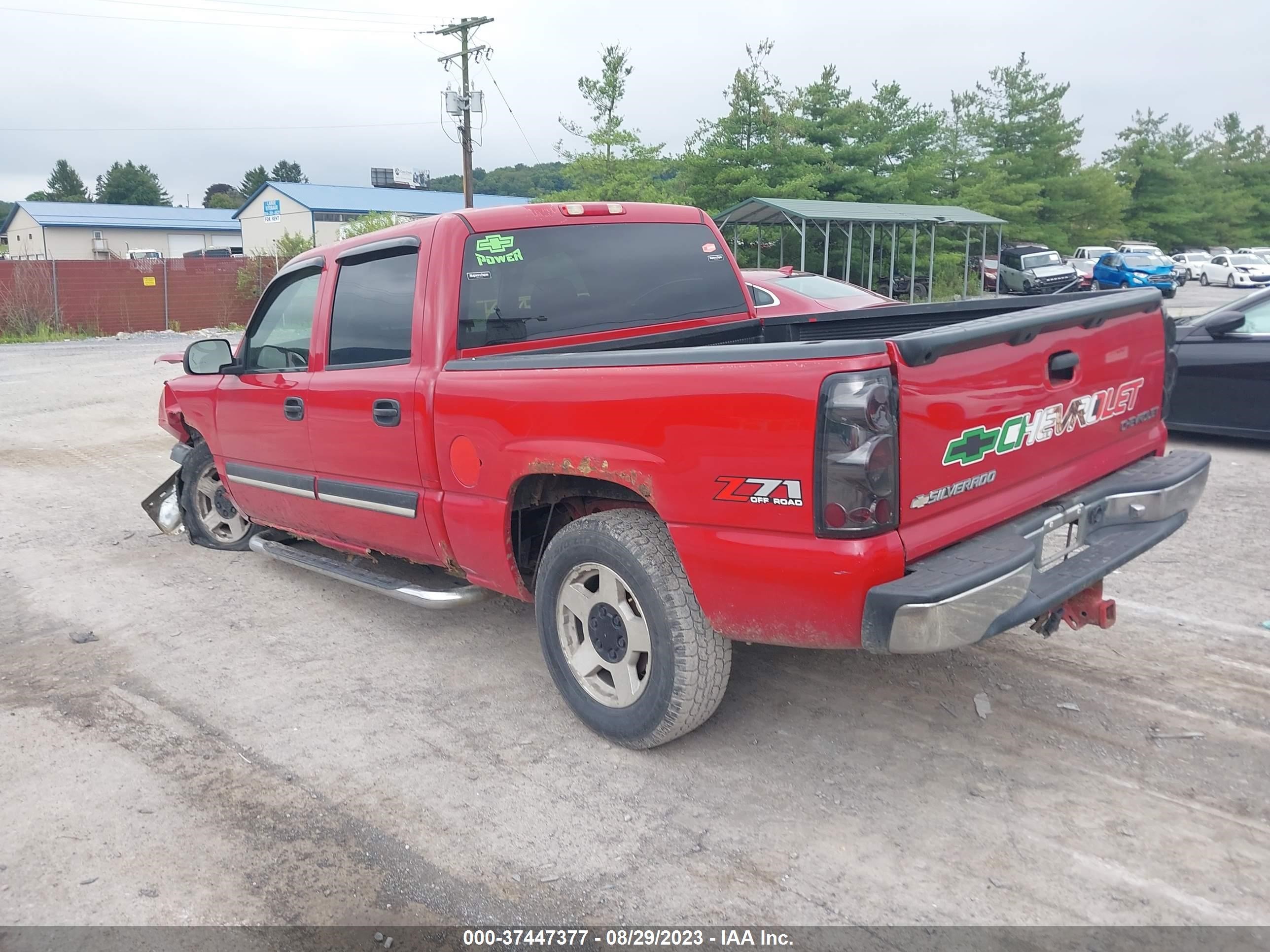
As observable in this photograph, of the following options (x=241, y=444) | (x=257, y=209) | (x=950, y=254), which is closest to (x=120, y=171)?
(x=257, y=209)

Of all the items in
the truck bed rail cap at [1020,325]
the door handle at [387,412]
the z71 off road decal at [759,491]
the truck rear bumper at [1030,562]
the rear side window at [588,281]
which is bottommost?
the truck rear bumper at [1030,562]

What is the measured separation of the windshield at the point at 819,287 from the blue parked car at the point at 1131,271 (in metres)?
24.6

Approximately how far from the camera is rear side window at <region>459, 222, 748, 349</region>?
164 inches

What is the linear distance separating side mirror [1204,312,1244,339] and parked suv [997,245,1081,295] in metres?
24.2

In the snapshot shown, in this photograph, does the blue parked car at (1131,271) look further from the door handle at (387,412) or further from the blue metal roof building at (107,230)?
the blue metal roof building at (107,230)

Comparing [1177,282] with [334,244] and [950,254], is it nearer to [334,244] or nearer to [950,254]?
[950,254]

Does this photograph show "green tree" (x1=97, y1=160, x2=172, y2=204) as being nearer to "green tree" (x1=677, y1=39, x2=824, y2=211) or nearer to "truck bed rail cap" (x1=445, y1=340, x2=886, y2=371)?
"green tree" (x1=677, y1=39, x2=824, y2=211)

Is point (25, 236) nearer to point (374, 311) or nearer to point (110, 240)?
point (110, 240)

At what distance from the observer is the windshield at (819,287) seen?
36.7 feet

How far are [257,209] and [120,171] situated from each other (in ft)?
160

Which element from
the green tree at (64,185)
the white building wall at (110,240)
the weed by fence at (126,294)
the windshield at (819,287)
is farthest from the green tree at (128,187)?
the windshield at (819,287)

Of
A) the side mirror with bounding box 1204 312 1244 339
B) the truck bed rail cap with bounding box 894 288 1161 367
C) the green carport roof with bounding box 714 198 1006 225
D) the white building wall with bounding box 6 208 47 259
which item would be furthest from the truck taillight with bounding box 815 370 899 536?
the white building wall with bounding box 6 208 47 259

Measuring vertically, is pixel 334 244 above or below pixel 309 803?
above

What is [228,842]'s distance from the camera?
3.12m
